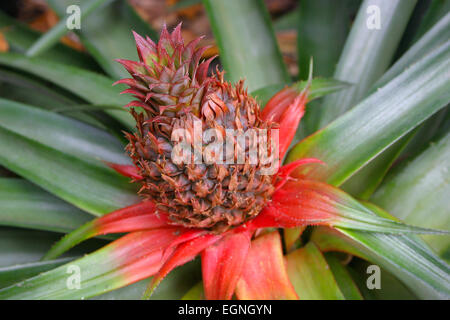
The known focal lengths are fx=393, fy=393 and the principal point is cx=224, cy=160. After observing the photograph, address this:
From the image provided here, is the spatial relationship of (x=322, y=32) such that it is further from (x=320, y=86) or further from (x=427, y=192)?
(x=427, y=192)

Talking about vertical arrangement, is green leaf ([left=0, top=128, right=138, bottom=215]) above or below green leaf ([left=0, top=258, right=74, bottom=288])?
above

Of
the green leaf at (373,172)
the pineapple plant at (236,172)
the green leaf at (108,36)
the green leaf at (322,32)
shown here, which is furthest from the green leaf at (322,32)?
the green leaf at (108,36)

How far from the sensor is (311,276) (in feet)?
2.77

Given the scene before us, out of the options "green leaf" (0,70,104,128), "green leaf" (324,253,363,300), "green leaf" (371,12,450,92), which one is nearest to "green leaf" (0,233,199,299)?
"green leaf" (324,253,363,300)

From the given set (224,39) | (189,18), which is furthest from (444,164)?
(189,18)

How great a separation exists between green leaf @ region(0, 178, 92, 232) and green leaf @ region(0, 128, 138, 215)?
0.09 metres

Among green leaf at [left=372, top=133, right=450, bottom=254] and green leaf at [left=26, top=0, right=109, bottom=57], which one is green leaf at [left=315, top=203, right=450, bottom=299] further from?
green leaf at [left=26, top=0, right=109, bottom=57]

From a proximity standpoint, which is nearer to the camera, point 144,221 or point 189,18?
point 144,221

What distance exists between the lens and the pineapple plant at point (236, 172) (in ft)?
2.34

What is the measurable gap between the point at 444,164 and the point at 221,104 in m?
0.53

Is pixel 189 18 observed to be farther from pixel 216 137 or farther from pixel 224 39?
pixel 216 137

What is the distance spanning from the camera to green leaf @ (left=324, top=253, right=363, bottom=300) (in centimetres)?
86

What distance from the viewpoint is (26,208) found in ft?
3.38

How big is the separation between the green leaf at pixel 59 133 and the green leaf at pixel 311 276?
1.73ft
